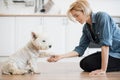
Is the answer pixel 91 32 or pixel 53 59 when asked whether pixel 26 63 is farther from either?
pixel 91 32

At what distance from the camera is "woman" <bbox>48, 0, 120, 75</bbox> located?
2.19 meters

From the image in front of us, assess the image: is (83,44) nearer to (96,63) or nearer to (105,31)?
(96,63)

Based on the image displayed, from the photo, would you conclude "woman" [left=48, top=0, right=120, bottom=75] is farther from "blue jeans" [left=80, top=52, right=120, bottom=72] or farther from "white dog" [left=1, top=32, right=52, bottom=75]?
"white dog" [left=1, top=32, right=52, bottom=75]

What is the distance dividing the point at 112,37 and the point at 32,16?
2.46 m

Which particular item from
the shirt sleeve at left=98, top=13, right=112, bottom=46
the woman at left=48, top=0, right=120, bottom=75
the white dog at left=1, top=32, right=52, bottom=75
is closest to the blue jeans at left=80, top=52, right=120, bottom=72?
the woman at left=48, top=0, right=120, bottom=75

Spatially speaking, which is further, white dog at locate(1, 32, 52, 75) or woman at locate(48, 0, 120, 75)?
woman at locate(48, 0, 120, 75)

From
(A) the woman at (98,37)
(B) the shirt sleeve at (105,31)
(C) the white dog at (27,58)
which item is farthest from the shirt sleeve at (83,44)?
(C) the white dog at (27,58)

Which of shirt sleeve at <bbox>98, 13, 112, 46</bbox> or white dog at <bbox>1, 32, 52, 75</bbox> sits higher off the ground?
shirt sleeve at <bbox>98, 13, 112, 46</bbox>

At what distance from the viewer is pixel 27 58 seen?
6.95ft

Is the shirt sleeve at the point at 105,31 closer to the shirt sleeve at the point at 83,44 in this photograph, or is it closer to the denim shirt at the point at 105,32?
the denim shirt at the point at 105,32

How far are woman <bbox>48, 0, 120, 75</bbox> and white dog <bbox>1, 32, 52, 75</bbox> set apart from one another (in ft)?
0.55

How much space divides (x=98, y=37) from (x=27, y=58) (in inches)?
23.3

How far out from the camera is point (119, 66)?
2471mm

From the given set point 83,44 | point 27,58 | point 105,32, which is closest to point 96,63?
point 83,44
